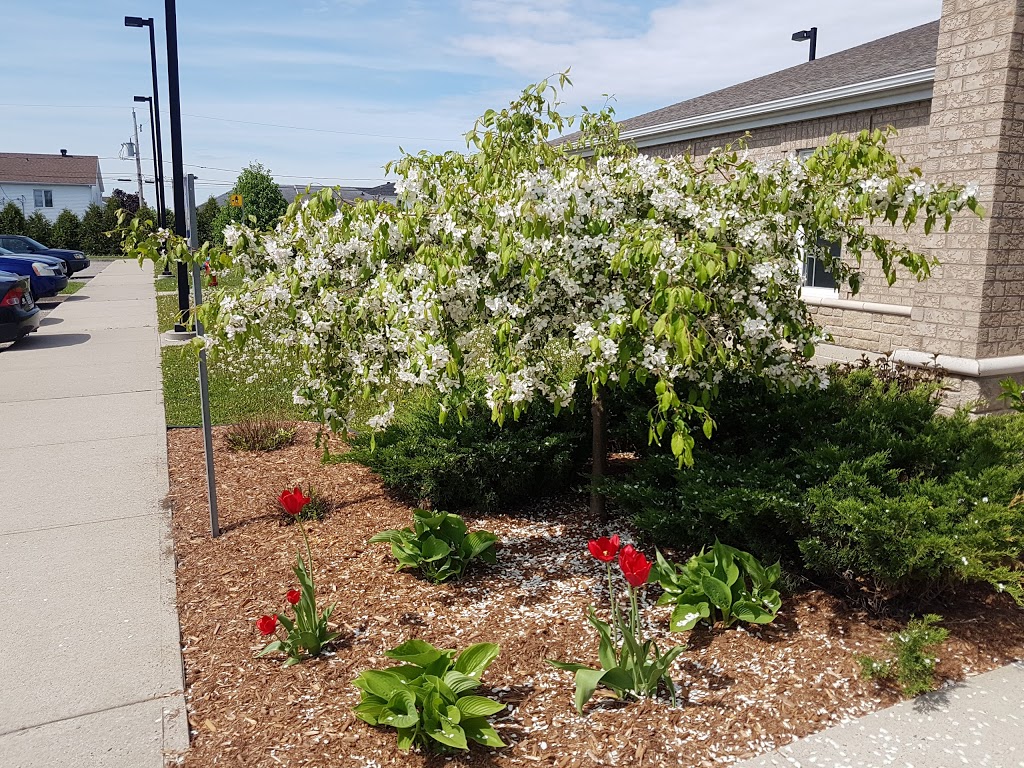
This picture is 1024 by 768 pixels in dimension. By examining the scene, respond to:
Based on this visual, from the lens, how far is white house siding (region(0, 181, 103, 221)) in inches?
2240

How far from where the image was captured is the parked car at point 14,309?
40.2ft

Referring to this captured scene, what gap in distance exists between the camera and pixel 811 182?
13.0ft

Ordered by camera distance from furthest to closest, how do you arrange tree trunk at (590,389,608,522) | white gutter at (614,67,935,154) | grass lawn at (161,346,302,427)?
1. white gutter at (614,67,935,154)
2. grass lawn at (161,346,302,427)
3. tree trunk at (590,389,608,522)

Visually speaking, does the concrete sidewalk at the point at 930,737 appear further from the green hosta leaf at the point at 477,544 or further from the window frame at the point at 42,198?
the window frame at the point at 42,198

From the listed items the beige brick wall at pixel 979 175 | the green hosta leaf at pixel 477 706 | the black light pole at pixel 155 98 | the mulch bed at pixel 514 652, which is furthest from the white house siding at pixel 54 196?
the green hosta leaf at pixel 477 706

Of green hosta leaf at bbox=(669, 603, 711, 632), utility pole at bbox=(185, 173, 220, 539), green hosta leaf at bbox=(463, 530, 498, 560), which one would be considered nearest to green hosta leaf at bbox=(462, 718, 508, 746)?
green hosta leaf at bbox=(669, 603, 711, 632)

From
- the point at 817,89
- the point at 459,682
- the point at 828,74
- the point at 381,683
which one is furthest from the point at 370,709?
the point at 828,74

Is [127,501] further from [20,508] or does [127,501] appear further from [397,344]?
[397,344]

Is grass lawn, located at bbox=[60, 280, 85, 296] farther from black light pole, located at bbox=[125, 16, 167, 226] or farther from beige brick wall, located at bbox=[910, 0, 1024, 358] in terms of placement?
beige brick wall, located at bbox=[910, 0, 1024, 358]

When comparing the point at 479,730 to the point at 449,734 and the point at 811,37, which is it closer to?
the point at 449,734

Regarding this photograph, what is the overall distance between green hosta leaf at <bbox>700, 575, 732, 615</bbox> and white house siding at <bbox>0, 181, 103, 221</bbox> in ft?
212

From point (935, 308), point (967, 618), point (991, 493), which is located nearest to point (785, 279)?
point (991, 493)

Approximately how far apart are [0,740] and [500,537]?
8.89ft

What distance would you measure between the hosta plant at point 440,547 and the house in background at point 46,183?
63447 mm
